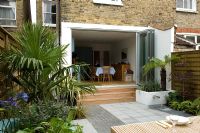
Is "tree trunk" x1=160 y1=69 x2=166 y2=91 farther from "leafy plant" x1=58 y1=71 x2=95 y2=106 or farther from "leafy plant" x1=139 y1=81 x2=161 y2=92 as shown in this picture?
"leafy plant" x1=58 y1=71 x2=95 y2=106

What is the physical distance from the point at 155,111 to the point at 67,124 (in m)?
5.40

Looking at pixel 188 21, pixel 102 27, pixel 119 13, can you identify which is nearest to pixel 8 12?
pixel 102 27

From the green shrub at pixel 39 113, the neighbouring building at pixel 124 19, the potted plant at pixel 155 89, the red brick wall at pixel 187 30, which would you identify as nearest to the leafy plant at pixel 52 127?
the green shrub at pixel 39 113

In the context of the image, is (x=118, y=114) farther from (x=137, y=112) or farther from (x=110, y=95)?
(x=110, y=95)

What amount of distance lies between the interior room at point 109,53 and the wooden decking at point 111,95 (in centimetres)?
294

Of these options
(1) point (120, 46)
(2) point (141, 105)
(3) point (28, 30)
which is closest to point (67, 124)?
(3) point (28, 30)

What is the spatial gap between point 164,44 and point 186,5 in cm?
496

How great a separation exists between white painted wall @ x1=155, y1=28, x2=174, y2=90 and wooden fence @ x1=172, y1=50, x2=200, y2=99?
66 centimetres

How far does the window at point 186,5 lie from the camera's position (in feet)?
44.5

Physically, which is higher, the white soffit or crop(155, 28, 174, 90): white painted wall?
the white soffit

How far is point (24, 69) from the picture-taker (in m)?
4.43

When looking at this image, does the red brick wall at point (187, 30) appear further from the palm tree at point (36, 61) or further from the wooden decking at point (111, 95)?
the palm tree at point (36, 61)

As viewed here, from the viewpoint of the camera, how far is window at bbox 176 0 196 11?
44.5ft

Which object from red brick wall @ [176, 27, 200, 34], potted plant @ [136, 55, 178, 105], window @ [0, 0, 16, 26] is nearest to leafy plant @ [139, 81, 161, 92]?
potted plant @ [136, 55, 178, 105]
